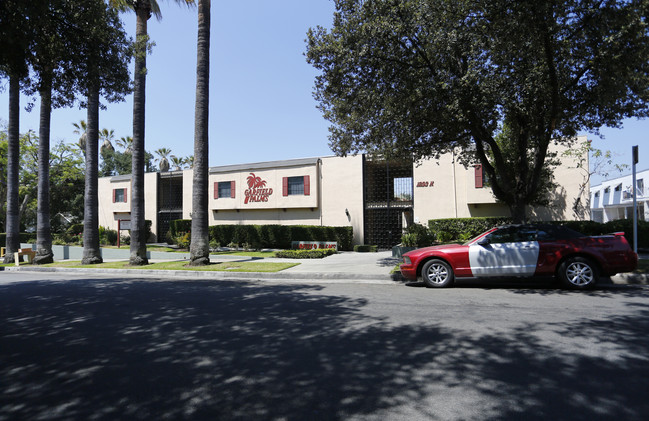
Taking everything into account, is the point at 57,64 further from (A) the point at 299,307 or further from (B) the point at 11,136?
(B) the point at 11,136

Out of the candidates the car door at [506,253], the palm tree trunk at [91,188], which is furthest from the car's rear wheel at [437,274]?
the palm tree trunk at [91,188]

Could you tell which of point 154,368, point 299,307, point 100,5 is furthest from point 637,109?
point 100,5

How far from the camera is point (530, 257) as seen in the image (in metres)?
8.16

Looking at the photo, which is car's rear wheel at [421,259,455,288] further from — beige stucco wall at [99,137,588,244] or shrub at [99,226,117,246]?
shrub at [99,226,117,246]

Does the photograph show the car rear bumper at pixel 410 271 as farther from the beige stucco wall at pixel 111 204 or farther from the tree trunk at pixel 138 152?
the beige stucco wall at pixel 111 204

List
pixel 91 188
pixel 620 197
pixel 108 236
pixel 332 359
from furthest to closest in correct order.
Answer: pixel 620 197 < pixel 108 236 < pixel 91 188 < pixel 332 359

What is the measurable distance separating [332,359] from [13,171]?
21460mm

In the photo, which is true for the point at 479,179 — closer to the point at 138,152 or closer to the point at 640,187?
the point at 138,152

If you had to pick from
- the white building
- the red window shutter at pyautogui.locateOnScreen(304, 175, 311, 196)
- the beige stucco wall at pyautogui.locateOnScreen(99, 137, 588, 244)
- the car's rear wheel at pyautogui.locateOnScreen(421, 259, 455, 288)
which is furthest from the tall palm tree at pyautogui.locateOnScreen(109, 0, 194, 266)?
the white building

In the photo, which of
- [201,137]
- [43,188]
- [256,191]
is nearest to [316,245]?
[256,191]

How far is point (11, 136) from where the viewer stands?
1781cm

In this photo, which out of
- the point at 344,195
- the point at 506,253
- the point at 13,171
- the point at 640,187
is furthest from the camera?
the point at 640,187

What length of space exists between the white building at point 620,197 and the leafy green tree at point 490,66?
22858mm

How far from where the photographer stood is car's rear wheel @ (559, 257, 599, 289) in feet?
25.5
